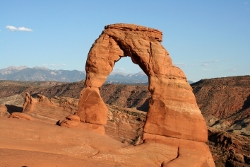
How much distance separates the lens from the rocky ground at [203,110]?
33.9 m

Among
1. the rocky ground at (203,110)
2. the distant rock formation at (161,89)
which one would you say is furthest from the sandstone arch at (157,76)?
the rocky ground at (203,110)

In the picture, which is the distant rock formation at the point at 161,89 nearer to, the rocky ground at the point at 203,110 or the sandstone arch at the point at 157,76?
the sandstone arch at the point at 157,76

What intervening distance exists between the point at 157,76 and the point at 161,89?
76 cm

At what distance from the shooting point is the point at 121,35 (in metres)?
18.6

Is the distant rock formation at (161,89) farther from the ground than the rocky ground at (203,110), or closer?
farther from the ground

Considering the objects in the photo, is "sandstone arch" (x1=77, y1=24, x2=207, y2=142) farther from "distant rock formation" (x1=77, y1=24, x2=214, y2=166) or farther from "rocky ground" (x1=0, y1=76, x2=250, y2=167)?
"rocky ground" (x1=0, y1=76, x2=250, y2=167)

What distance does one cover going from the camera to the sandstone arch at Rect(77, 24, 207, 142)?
17.0 meters

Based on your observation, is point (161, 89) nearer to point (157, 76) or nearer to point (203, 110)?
Answer: point (157, 76)

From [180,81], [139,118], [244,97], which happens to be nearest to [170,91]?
[180,81]

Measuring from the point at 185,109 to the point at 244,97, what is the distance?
57788mm

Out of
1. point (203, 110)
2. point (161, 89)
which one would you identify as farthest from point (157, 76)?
point (203, 110)

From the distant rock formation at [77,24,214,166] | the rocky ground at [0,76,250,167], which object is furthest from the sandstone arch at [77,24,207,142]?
the rocky ground at [0,76,250,167]

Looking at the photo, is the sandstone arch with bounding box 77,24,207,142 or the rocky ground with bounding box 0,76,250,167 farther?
the rocky ground with bounding box 0,76,250,167

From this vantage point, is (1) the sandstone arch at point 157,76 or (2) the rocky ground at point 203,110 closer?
(1) the sandstone arch at point 157,76
